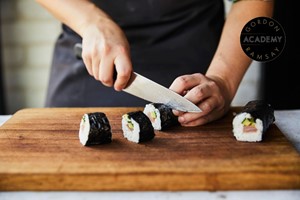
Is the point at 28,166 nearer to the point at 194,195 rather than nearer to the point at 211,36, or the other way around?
the point at 194,195

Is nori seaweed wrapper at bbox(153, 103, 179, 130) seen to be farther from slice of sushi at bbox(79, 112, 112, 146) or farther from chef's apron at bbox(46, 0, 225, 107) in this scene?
chef's apron at bbox(46, 0, 225, 107)

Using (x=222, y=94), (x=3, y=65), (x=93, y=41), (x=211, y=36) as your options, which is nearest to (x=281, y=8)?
(x=211, y=36)

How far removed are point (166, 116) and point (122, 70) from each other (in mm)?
140

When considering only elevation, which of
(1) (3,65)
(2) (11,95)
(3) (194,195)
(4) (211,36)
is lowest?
(2) (11,95)

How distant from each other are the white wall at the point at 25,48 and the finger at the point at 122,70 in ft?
4.13

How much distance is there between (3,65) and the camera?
2.24m

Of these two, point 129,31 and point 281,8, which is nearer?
point 129,31

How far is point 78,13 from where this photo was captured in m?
1.17

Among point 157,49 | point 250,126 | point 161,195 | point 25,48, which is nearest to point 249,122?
point 250,126

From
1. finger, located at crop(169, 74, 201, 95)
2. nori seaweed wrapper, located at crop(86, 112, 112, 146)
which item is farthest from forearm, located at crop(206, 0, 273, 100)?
nori seaweed wrapper, located at crop(86, 112, 112, 146)

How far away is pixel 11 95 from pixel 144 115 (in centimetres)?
143

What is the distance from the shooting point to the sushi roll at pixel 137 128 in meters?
0.96

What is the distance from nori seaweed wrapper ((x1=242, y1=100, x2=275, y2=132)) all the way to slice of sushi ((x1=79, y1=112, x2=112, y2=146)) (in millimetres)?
280

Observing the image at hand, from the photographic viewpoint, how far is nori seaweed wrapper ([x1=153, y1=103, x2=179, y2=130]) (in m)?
1.04
